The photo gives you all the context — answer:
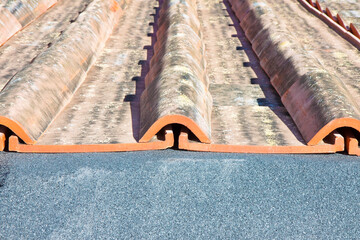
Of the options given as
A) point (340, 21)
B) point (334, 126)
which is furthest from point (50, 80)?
point (340, 21)

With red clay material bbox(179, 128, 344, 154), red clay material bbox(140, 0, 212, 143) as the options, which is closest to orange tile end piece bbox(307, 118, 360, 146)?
red clay material bbox(179, 128, 344, 154)

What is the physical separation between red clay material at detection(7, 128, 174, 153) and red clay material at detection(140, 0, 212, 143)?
13 centimetres

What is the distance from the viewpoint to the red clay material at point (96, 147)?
17.7ft

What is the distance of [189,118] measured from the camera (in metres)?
5.25

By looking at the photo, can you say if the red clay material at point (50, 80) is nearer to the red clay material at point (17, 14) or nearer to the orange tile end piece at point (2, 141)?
the orange tile end piece at point (2, 141)

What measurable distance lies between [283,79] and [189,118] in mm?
2565

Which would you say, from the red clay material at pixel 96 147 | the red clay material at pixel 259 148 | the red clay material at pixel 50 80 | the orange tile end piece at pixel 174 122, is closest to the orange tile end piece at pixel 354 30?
the red clay material at pixel 259 148

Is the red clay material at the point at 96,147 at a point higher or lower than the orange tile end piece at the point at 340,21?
higher

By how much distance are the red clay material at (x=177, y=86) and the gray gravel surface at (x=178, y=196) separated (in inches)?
17.9

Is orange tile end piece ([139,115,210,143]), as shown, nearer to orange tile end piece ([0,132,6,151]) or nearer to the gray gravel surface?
the gray gravel surface

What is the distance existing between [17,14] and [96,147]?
6.36 metres

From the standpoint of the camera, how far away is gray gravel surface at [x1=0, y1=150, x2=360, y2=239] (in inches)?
171

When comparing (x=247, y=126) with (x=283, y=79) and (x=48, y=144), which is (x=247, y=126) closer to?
(x=283, y=79)

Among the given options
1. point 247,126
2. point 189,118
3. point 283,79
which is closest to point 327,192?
point 247,126
